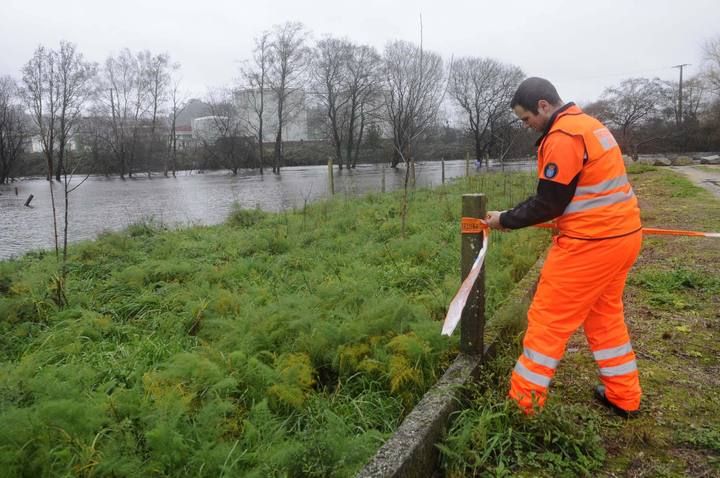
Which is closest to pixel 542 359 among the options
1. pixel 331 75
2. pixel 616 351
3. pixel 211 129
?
pixel 616 351

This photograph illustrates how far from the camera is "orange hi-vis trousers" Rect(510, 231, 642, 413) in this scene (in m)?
2.43

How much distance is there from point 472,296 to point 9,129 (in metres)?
50.1

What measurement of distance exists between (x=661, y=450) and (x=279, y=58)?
2158 inches

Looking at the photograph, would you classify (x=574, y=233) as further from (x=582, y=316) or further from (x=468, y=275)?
(x=468, y=275)

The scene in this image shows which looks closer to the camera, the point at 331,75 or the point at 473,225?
the point at 473,225

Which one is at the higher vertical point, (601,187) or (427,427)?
(601,187)

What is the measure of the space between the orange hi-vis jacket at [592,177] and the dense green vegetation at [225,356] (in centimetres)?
133

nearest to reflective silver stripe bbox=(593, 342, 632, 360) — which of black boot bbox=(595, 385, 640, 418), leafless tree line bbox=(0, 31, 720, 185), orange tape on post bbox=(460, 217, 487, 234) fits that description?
black boot bbox=(595, 385, 640, 418)

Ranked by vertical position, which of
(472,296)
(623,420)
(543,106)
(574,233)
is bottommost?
(623,420)

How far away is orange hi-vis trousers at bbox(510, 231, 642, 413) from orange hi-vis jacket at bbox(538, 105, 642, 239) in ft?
0.25

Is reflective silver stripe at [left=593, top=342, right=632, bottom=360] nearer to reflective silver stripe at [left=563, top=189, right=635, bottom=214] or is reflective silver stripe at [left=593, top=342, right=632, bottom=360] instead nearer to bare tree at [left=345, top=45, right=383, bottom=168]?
reflective silver stripe at [left=563, top=189, right=635, bottom=214]

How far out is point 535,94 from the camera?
256 cm

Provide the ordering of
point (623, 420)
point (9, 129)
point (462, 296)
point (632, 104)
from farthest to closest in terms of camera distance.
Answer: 1. point (632, 104)
2. point (9, 129)
3. point (462, 296)
4. point (623, 420)

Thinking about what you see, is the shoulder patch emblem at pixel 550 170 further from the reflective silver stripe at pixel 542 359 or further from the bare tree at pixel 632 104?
the bare tree at pixel 632 104
